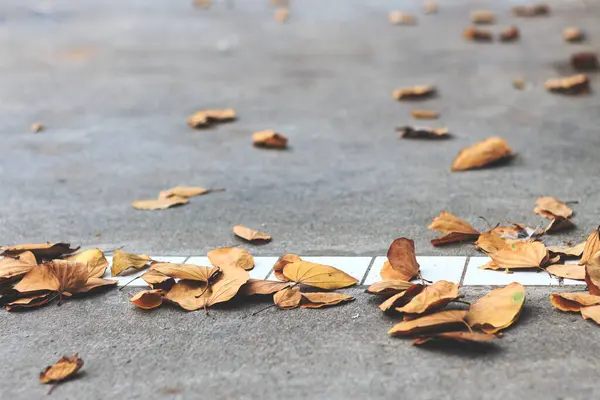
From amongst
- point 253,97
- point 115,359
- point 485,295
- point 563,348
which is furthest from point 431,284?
point 253,97

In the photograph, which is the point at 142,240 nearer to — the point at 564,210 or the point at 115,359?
the point at 115,359

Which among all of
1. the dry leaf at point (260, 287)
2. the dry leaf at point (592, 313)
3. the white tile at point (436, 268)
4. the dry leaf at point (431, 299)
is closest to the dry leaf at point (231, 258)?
the dry leaf at point (260, 287)

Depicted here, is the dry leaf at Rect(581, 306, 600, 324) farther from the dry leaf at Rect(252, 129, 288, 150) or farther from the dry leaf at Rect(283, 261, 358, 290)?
the dry leaf at Rect(252, 129, 288, 150)

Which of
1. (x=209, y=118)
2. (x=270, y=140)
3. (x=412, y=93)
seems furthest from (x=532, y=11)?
(x=270, y=140)

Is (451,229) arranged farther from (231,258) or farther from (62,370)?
(62,370)

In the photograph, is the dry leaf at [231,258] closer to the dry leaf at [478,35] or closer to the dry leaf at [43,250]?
the dry leaf at [43,250]

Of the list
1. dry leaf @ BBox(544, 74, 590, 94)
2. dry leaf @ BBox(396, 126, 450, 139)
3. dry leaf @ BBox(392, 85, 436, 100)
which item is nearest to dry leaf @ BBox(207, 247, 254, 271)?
dry leaf @ BBox(396, 126, 450, 139)

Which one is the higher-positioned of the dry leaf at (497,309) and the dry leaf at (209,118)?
the dry leaf at (497,309)
